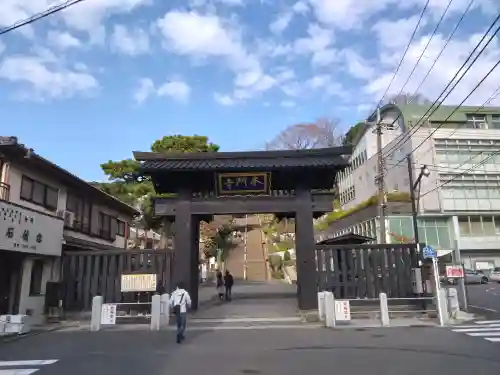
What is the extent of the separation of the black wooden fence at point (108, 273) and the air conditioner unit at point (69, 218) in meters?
4.01

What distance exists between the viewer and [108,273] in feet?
56.2

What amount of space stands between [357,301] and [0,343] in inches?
481

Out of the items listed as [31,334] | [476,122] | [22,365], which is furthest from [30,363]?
[476,122]

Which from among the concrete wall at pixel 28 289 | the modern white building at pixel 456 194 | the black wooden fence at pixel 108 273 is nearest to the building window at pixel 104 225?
the concrete wall at pixel 28 289

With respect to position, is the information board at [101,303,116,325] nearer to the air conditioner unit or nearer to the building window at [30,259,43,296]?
the building window at [30,259,43,296]

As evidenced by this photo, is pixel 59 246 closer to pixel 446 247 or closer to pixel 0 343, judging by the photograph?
pixel 0 343

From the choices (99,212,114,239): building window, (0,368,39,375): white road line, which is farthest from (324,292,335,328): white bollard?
(99,212,114,239): building window

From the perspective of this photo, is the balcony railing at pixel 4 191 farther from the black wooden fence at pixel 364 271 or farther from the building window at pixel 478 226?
the building window at pixel 478 226

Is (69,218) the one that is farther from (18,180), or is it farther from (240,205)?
(240,205)

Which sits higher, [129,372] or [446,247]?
[446,247]

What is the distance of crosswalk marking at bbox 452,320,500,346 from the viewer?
11.8m

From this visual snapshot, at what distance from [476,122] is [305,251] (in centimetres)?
3966

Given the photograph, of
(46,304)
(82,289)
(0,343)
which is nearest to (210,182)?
(82,289)

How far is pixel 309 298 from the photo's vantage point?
16453 mm
